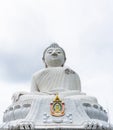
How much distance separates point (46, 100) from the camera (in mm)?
15438

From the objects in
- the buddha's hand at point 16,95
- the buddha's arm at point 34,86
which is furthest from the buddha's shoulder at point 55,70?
the buddha's hand at point 16,95

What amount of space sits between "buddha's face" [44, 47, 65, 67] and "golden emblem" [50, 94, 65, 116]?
2.94 metres

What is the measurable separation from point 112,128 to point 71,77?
2.84 metres

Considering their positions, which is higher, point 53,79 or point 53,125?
point 53,79

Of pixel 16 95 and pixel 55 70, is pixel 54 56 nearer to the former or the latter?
pixel 55 70

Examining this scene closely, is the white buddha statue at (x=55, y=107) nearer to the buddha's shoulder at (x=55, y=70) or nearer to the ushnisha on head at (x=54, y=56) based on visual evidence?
the buddha's shoulder at (x=55, y=70)

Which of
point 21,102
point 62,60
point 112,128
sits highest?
point 62,60

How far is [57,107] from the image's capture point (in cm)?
1516

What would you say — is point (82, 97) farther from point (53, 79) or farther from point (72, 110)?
point (53, 79)

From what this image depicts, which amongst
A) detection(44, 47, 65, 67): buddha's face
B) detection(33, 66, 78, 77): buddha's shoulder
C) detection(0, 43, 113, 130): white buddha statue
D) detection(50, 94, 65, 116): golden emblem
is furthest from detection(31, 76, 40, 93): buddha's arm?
detection(50, 94, 65, 116): golden emblem

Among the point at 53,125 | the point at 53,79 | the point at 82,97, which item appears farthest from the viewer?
the point at 53,79

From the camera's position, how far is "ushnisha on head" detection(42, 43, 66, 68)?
58.9ft

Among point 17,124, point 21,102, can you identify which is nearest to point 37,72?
point 21,102

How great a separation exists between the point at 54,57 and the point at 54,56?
4 cm
